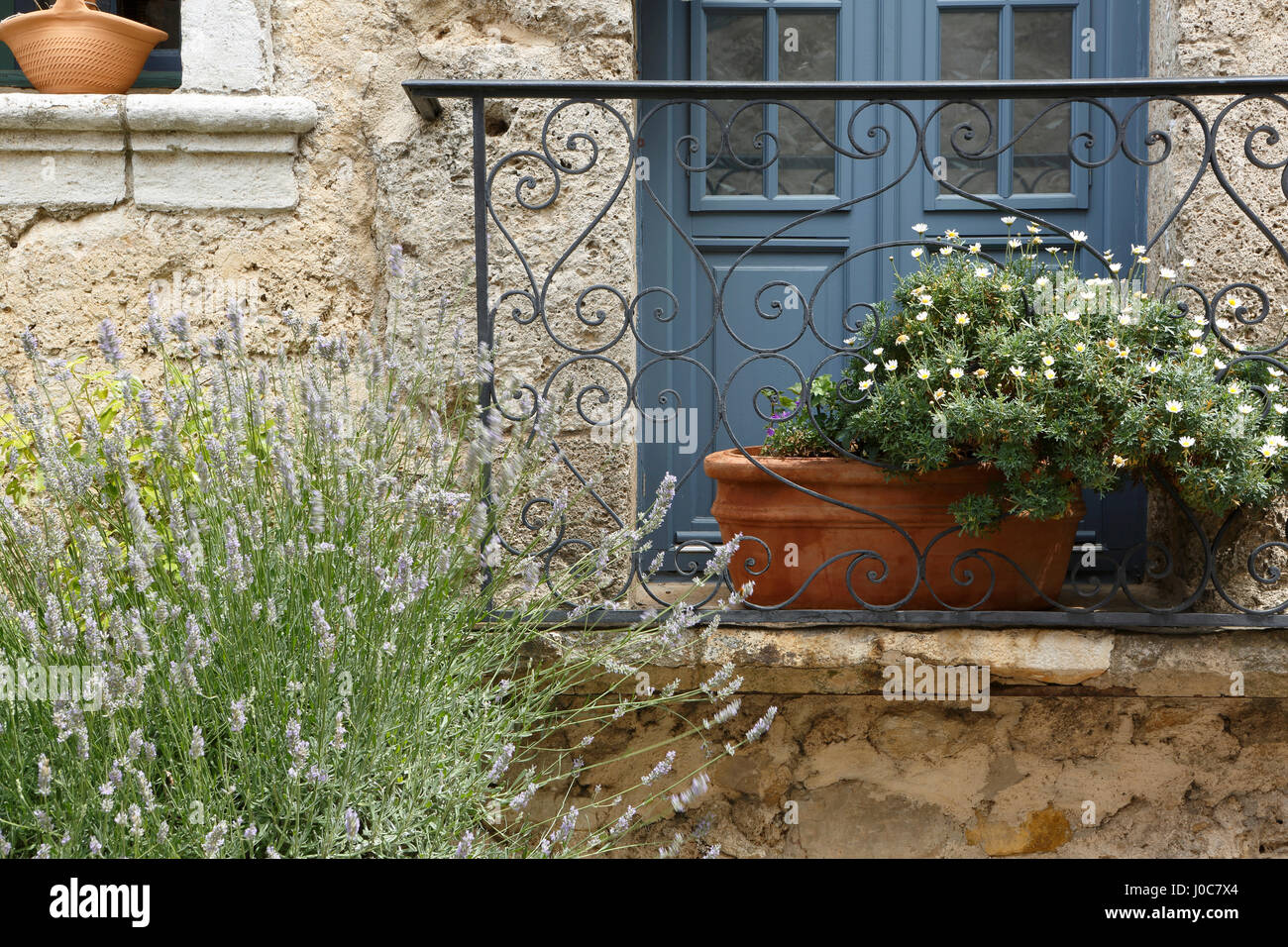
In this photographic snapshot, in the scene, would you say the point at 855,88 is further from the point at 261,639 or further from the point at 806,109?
the point at 261,639

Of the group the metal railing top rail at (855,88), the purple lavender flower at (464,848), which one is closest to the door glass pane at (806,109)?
the metal railing top rail at (855,88)

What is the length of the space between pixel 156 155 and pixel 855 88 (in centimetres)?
189

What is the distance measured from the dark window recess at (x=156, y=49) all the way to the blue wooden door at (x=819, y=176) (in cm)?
147

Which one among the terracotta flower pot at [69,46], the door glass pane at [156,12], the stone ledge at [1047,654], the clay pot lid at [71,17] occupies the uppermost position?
the door glass pane at [156,12]

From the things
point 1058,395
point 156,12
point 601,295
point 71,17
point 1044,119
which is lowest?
point 1058,395

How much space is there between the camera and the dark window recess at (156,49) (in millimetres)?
3145

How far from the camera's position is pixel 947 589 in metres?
2.58

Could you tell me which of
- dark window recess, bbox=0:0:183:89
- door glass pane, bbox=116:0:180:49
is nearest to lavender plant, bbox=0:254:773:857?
dark window recess, bbox=0:0:183:89

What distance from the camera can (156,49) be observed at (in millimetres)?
3201

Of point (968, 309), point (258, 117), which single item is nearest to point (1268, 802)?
point (968, 309)

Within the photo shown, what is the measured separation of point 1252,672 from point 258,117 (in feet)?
9.71

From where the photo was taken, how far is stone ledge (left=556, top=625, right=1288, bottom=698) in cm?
254

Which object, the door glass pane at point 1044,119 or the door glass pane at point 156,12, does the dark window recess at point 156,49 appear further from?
the door glass pane at point 1044,119

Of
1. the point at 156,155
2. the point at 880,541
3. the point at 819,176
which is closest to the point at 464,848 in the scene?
the point at 880,541
